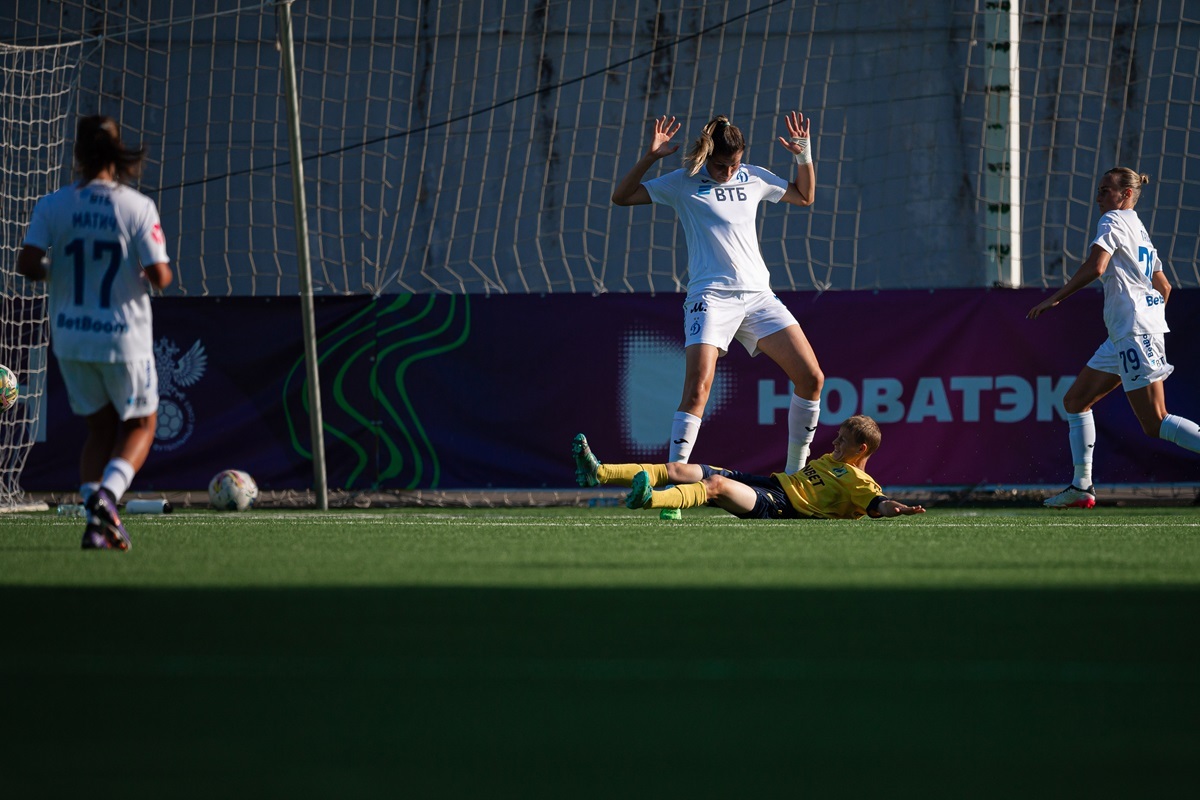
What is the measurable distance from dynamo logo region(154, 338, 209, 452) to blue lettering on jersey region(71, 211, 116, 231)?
4.33m

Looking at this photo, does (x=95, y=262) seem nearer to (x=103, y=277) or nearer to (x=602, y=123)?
(x=103, y=277)

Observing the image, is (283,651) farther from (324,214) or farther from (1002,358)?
(324,214)

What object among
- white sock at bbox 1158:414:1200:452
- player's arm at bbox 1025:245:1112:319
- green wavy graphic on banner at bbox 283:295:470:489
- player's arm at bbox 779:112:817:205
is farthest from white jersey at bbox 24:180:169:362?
white sock at bbox 1158:414:1200:452

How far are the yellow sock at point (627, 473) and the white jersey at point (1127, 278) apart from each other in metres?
2.87

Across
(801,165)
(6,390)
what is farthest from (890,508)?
(6,390)

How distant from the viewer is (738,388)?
30.3 ft

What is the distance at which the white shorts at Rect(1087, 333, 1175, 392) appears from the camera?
7.72m

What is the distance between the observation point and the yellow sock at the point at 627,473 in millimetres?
6438

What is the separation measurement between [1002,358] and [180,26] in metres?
10.3

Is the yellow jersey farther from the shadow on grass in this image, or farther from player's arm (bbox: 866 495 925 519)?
the shadow on grass

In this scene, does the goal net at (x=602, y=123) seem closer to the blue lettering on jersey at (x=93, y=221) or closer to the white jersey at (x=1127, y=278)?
the white jersey at (x=1127, y=278)

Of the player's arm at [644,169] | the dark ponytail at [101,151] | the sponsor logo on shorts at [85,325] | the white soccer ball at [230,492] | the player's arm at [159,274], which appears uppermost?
the player's arm at [644,169]

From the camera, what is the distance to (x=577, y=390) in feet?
30.5

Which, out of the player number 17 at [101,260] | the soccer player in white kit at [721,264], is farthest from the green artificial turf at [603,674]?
the soccer player in white kit at [721,264]
